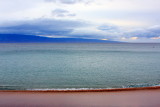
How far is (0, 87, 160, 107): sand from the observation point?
25.7ft

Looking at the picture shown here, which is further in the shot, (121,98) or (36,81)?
(36,81)

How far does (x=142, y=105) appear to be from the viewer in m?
7.67

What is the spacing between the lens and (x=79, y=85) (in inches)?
491

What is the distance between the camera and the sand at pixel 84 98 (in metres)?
7.82

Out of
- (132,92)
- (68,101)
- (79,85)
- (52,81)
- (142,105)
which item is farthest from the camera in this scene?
(52,81)

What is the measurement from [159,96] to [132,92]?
1.53 m

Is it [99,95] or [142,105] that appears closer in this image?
[142,105]

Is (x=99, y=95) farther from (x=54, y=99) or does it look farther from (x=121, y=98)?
(x=54, y=99)

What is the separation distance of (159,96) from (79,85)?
5967 mm

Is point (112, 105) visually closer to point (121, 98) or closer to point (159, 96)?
point (121, 98)

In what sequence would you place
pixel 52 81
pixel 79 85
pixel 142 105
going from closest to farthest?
pixel 142 105 → pixel 79 85 → pixel 52 81

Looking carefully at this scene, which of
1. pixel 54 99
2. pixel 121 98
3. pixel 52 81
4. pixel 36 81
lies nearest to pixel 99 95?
pixel 121 98

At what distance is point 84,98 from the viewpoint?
8.68 meters

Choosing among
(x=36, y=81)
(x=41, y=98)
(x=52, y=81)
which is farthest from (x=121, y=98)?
(x=36, y=81)
